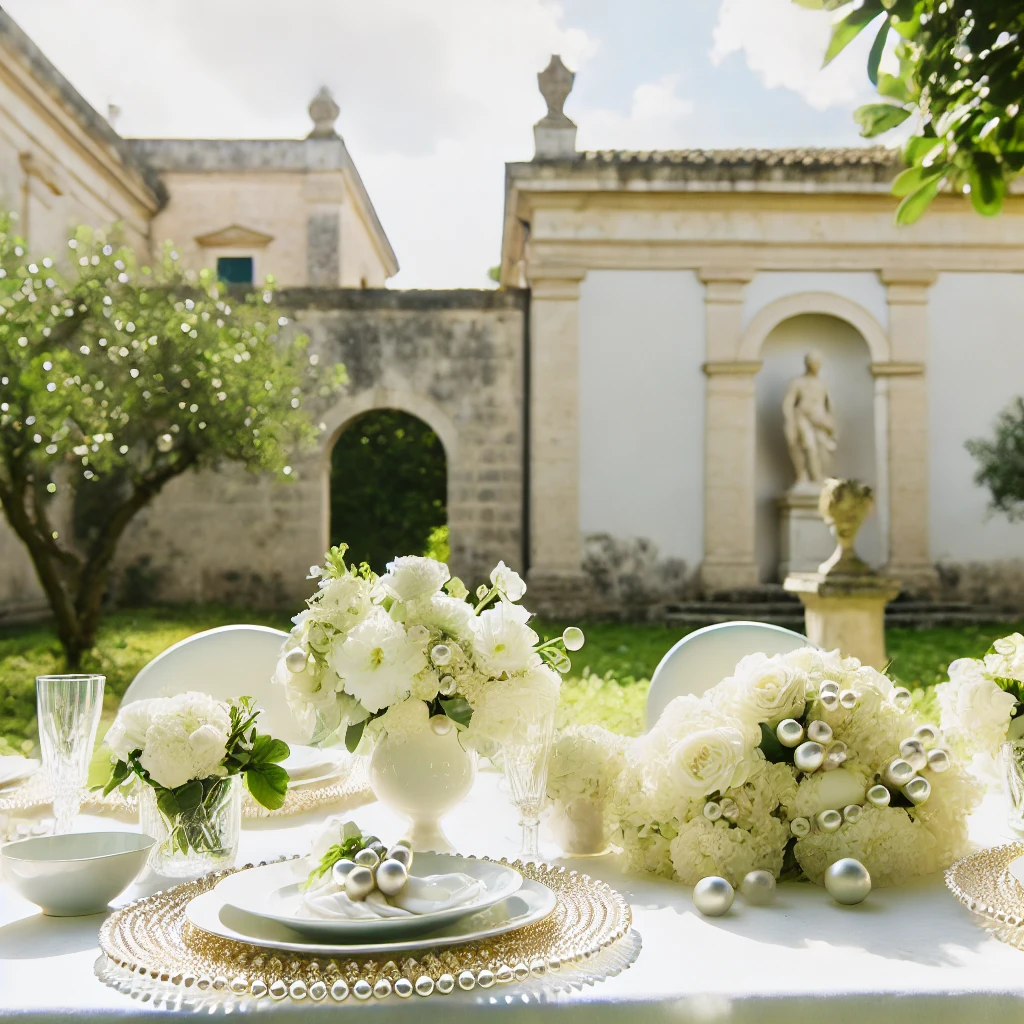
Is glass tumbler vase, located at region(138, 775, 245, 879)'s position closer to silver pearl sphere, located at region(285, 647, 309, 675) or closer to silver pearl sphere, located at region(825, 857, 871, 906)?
silver pearl sphere, located at region(285, 647, 309, 675)

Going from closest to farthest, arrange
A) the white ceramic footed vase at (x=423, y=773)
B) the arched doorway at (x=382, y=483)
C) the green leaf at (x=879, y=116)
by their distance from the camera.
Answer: the white ceramic footed vase at (x=423, y=773) < the green leaf at (x=879, y=116) < the arched doorway at (x=382, y=483)

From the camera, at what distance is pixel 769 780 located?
1.41 meters

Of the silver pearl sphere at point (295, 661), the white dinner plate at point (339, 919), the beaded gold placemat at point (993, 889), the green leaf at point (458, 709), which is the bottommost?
the beaded gold placemat at point (993, 889)

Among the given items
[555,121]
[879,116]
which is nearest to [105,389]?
[555,121]

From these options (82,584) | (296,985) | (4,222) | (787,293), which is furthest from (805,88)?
(296,985)

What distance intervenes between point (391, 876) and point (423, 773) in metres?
0.36

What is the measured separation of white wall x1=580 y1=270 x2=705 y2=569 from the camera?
33.3ft

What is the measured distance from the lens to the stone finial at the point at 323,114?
13484mm

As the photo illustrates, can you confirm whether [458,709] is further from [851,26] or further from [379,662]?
[851,26]

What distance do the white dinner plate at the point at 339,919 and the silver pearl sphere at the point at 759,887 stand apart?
0.89 ft

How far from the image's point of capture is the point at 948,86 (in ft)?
7.22

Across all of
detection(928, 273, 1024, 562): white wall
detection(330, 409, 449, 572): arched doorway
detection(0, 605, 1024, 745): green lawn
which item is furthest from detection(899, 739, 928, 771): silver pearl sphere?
detection(330, 409, 449, 572): arched doorway

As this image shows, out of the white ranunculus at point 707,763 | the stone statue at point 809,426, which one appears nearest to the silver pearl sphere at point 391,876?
the white ranunculus at point 707,763

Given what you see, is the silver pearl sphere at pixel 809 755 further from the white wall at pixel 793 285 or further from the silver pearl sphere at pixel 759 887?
the white wall at pixel 793 285
